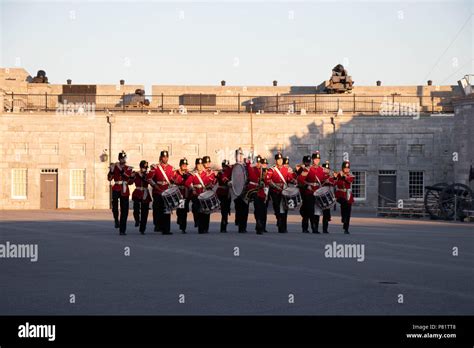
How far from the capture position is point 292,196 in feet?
95.3

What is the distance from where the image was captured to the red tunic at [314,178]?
1174 inches

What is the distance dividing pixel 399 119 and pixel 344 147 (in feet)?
11.9

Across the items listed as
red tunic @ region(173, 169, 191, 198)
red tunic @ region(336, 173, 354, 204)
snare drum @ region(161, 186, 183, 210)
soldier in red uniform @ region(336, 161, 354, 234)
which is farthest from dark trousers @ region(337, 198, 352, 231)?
snare drum @ region(161, 186, 183, 210)

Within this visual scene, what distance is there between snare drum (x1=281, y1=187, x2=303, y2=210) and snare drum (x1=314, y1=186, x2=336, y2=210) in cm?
58

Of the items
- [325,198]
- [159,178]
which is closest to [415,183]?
[325,198]

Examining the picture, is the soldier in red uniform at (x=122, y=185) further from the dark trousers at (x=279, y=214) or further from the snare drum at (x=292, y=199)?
the snare drum at (x=292, y=199)

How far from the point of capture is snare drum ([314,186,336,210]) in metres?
29.1

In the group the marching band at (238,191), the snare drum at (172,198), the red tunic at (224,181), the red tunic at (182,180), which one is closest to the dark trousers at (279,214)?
the marching band at (238,191)

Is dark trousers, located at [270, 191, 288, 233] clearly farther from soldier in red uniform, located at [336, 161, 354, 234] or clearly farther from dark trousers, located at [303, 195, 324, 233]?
soldier in red uniform, located at [336, 161, 354, 234]

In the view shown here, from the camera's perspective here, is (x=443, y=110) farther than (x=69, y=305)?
Yes

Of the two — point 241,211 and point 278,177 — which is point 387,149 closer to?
point 278,177
